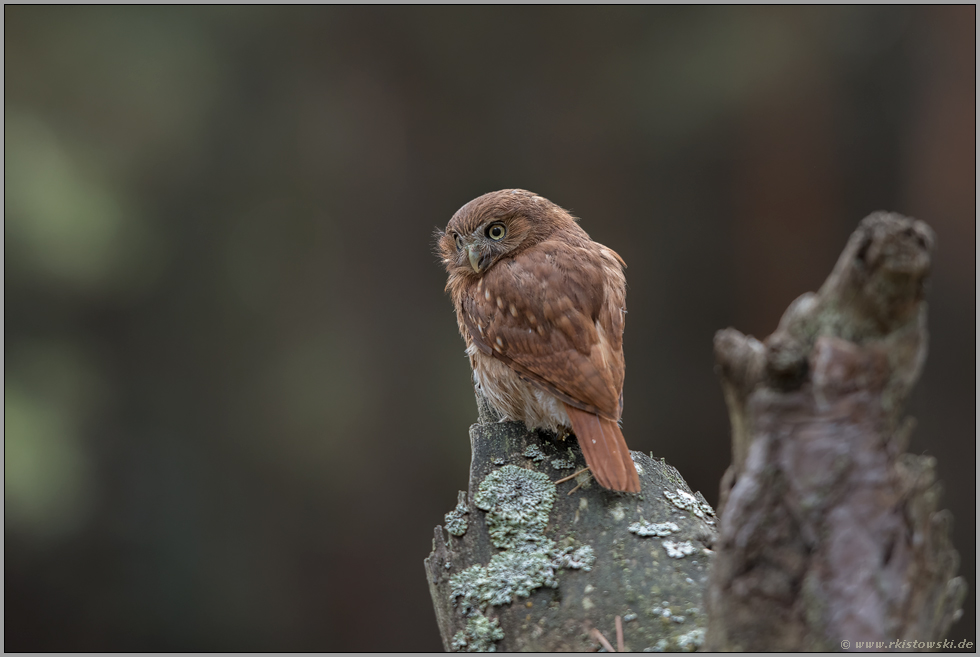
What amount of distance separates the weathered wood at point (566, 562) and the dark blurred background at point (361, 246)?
3.51 metres

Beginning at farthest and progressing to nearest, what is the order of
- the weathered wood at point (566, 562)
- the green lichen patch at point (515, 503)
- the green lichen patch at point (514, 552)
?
1. the green lichen patch at point (515, 503)
2. the green lichen patch at point (514, 552)
3. the weathered wood at point (566, 562)

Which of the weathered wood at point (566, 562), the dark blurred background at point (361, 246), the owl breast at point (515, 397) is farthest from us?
the dark blurred background at point (361, 246)

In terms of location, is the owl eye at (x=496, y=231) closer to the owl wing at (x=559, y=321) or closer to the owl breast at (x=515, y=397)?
the owl wing at (x=559, y=321)

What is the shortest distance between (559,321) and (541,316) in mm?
77

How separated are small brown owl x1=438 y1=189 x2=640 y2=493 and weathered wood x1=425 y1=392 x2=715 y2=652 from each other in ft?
0.59

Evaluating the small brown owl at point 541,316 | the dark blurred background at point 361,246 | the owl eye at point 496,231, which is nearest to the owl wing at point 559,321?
the small brown owl at point 541,316

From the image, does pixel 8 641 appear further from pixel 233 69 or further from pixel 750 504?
pixel 750 504

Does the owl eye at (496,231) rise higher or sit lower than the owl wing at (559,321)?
higher

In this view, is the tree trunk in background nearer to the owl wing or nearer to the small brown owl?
the small brown owl

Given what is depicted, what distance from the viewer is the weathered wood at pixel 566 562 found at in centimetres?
179

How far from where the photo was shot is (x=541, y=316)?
8.70 feet

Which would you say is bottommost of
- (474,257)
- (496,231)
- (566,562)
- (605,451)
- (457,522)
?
(566,562)

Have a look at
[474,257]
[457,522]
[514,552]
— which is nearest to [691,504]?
[514,552]

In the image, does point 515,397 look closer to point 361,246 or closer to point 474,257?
point 474,257
